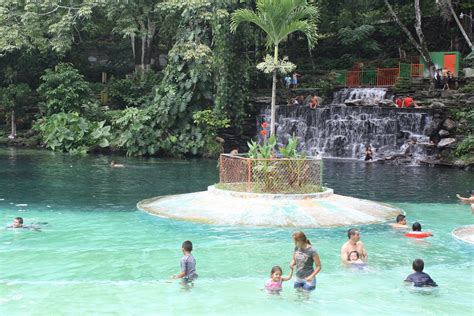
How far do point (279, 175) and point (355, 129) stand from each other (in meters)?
21.0

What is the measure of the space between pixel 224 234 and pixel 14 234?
5.05 meters

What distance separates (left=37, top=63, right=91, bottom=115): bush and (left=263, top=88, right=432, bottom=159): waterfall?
12931 millimetres

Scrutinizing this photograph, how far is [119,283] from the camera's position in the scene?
433 inches

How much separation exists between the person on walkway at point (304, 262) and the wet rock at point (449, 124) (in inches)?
1093

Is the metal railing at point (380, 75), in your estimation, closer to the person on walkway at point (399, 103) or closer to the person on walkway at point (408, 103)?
the person on walkway at point (399, 103)

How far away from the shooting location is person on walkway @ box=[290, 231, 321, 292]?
1011 centimetres

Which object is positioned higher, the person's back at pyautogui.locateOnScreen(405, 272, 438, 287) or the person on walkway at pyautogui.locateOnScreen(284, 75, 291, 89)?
the person on walkway at pyautogui.locateOnScreen(284, 75, 291, 89)

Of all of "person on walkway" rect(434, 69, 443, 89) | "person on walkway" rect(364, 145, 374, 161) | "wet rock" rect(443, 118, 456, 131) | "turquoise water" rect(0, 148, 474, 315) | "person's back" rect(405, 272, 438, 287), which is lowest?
"turquoise water" rect(0, 148, 474, 315)

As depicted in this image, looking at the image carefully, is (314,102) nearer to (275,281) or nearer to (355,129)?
(355,129)

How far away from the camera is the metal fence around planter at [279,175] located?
17.5 meters

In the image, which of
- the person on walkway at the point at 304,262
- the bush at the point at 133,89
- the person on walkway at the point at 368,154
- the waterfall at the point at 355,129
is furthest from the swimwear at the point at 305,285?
the bush at the point at 133,89

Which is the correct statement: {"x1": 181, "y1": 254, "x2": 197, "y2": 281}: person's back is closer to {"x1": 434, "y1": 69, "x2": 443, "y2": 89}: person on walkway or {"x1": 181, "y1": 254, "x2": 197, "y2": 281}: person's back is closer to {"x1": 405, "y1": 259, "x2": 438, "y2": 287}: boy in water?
{"x1": 405, "y1": 259, "x2": 438, "y2": 287}: boy in water

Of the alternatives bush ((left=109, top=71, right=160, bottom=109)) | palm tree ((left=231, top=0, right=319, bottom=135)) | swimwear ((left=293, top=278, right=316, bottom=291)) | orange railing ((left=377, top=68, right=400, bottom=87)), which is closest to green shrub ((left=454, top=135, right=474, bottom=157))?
orange railing ((left=377, top=68, right=400, bottom=87))

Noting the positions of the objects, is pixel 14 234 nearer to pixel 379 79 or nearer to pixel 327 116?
pixel 327 116
